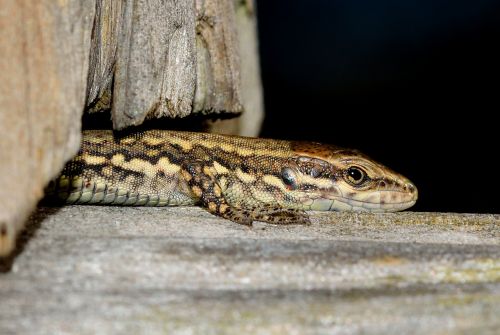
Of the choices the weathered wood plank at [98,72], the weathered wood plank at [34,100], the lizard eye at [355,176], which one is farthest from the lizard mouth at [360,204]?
the weathered wood plank at [34,100]

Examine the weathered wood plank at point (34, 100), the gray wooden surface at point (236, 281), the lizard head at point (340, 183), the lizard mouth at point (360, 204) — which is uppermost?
the weathered wood plank at point (34, 100)

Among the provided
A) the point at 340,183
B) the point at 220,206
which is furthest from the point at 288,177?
the point at 220,206

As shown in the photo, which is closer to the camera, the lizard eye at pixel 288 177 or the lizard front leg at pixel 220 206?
the lizard front leg at pixel 220 206

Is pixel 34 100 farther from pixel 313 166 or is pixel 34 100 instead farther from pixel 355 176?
pixel 355 176

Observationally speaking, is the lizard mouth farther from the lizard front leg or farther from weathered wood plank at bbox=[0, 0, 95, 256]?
weathered wood plank at bbox=[0, 0, 95, 256]

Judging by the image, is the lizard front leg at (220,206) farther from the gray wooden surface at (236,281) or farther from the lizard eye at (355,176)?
the lizard eye at (355,176)

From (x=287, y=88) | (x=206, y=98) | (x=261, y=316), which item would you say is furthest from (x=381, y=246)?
(x=287, y=88)

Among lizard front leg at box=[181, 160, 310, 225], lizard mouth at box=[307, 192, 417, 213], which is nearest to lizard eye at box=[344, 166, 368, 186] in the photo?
lizard mouth at box=[307, 192, 417, 213]
